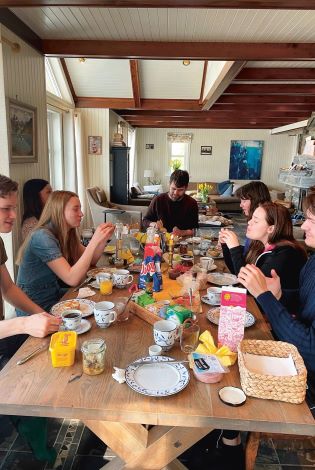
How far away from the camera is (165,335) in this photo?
126 cm

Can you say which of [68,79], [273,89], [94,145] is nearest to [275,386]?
[273,89]

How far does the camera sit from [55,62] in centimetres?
531

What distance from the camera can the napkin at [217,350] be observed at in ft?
3.91

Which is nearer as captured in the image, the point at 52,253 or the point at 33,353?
the point at 33,353

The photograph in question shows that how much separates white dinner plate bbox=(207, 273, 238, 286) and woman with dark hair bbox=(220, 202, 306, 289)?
8 cm

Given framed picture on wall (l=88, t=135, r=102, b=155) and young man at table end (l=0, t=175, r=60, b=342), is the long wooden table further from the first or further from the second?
framed picture on wall (l=88, t=135, r=102, b=155)

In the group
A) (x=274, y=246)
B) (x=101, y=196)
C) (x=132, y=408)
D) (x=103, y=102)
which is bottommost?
(x=101, y=196)

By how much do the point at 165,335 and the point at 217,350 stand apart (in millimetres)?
189

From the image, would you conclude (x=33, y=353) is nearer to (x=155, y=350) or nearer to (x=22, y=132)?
(x=155, y=350)

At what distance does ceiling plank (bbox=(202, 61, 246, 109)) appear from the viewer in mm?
3772

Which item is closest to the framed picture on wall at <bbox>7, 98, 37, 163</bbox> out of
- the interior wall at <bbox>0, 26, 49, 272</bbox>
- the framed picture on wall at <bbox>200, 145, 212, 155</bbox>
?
the interior wall at <bbox>0, 26, 49, 272</bbox>

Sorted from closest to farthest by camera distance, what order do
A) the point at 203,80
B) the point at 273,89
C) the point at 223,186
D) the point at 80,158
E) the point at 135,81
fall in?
the point at 273,89
the point at 135,81
the point at 203,80
the point at 80,158
the point at 223,186

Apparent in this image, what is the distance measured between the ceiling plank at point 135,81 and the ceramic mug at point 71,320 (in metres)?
4.58

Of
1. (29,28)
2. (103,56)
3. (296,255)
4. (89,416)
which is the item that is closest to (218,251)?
(296,255)
